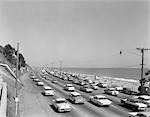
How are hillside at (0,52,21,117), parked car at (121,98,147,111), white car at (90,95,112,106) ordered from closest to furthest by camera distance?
hillside at (0,52,21,117)
parked car at (121,98,147,111)
white car at (90,95,112,106)

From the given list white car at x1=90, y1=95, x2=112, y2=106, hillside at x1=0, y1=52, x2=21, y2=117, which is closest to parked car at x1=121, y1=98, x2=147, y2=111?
white car at x1=90, y1=95, x2=112, y2=106

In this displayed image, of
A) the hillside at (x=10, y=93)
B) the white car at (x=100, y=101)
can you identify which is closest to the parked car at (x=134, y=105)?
the white car at (x=100, y=101)

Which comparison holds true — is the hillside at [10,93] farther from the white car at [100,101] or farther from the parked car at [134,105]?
the parked car at [134,105]

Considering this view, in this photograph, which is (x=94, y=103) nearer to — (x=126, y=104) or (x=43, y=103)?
(x=126, y=104)

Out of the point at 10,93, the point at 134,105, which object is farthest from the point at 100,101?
the point at 10,93

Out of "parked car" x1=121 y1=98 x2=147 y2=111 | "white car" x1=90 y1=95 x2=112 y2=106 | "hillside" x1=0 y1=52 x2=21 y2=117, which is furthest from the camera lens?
"white car" x1=90 y1=95 x2=112 y2=106

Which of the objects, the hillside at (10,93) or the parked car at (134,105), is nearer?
the hillside at (10,93)

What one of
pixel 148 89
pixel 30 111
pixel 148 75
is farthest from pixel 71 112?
pixel 148 75

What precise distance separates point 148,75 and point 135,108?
30.7 meters

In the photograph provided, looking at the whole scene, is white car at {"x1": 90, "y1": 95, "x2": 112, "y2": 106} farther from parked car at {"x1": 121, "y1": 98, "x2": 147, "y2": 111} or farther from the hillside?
the hillside

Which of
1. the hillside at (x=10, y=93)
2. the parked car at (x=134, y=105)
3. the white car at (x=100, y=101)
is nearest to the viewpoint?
the hillside at (x=10, y=93)

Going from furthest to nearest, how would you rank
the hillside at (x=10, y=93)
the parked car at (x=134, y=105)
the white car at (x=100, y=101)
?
the white car at (x=100, y=101)
the parked car at (x=134, y=105)
the hillside at (x=10, y=93)

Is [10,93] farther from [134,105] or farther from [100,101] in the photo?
[134,105]

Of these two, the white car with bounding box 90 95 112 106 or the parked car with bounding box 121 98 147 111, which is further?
the white car with bounding box 90 95 112 106
